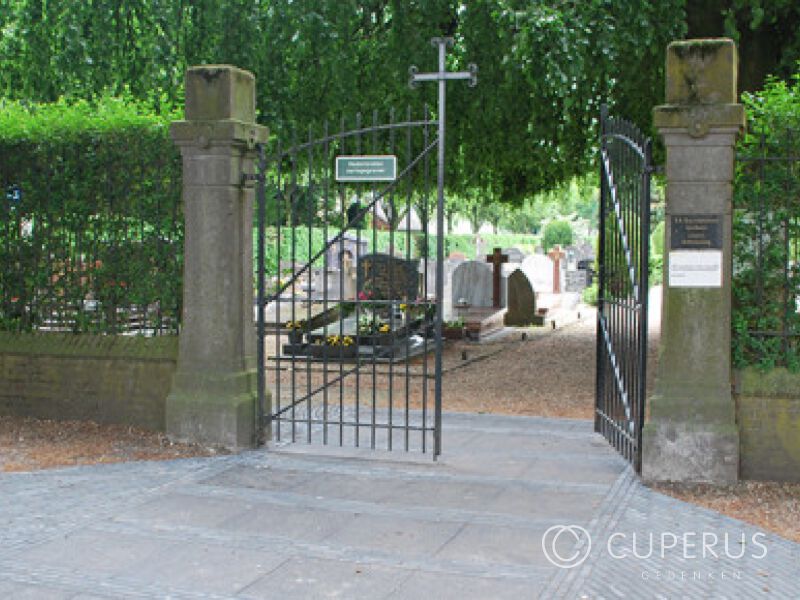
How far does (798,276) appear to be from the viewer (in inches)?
275

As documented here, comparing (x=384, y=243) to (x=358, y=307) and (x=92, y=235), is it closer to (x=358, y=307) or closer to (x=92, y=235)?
(x=92, y=235)

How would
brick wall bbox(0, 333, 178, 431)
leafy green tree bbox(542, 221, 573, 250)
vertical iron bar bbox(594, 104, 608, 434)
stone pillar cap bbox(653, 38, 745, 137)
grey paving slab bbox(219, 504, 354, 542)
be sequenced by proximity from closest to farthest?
grey paving slab bbox(219, 504, 354, 542)
stone pillar cap bbox(653, 38, 745, 137)
vertical iron bar bbox(594, 104, 608, 434)
brick wall bbox(0, 333, 178, 431)
leafy green tree bbox(542, 221, 573, 250)

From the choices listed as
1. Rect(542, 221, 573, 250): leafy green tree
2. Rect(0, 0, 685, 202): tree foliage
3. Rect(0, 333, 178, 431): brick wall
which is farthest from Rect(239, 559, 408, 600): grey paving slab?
Rect(542, 221, 573, 250): leafy green tree

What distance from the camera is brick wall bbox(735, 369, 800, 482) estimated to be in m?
6.96

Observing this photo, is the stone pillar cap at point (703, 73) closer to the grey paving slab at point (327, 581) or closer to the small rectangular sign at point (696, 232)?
the small rectangular sign at point (696, 232)

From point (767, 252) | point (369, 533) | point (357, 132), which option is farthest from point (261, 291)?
point (767, 252)

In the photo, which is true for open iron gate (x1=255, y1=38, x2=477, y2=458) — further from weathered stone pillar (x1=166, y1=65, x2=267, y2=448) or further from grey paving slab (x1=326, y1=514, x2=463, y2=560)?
grey paving slab (x1=326, y1=514, x2=463, y2=560)

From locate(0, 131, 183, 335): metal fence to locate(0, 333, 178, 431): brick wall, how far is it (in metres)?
0.19

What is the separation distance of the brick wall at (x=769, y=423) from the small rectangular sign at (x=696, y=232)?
1.04 meters

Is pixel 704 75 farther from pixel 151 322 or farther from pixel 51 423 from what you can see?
pixel 51 423

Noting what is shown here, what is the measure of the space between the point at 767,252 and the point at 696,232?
614 mm

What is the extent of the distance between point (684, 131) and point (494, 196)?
12.3 metres

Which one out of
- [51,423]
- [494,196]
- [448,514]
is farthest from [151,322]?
[494,196]

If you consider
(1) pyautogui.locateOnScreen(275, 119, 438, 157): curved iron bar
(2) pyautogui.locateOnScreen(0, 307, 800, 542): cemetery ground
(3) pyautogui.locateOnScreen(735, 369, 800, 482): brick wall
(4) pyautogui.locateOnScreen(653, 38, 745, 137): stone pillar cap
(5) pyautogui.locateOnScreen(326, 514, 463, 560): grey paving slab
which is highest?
(4) pyautogui.locateOnScreen(653, 38, 745, 137): stone pillar cap
